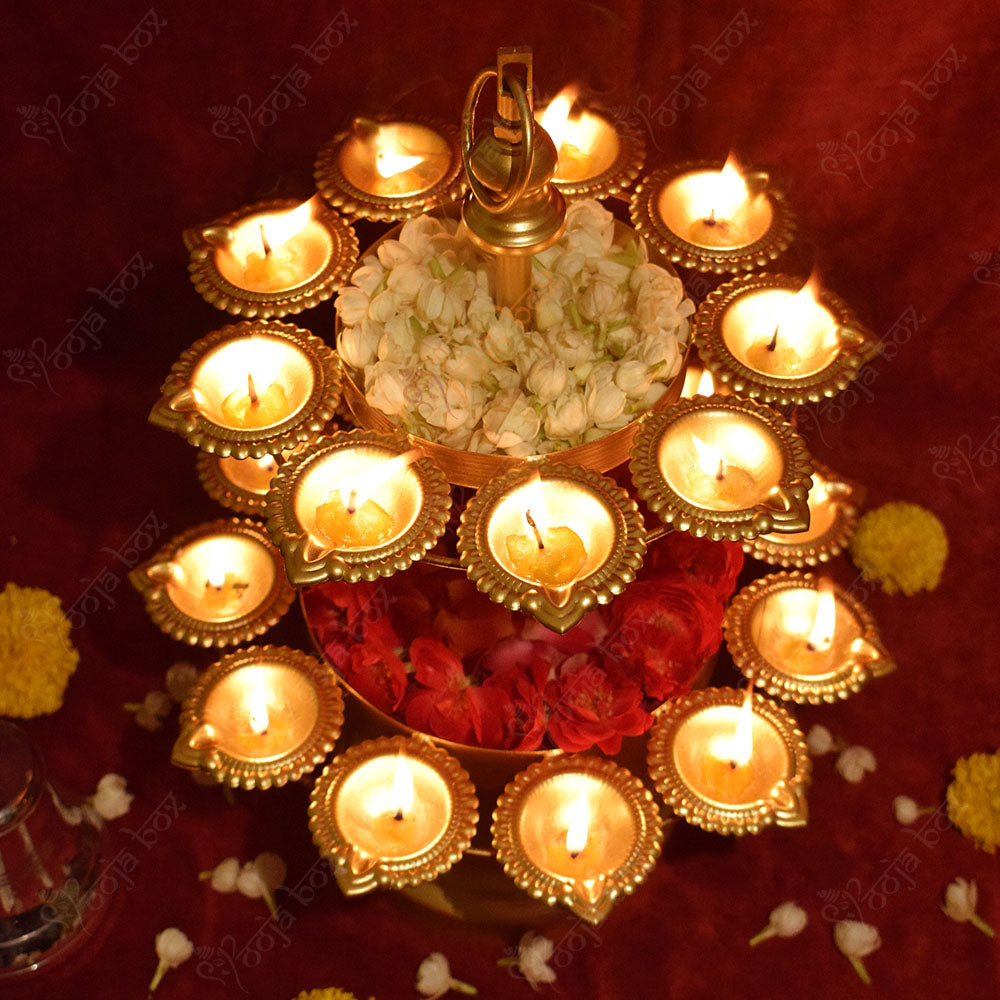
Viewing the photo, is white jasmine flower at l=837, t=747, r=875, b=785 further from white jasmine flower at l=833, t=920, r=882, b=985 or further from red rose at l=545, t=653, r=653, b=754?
red rose at l=545, t=653, r=653, b=754

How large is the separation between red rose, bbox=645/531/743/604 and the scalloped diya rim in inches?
14.0

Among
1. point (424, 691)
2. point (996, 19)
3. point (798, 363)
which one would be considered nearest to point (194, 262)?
point (424, 691)

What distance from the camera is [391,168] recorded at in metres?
1.21

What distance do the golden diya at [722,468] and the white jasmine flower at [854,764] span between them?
428mm

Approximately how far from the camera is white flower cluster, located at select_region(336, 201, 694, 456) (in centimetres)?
102

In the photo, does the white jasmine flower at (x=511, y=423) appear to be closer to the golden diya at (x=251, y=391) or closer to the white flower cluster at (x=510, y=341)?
the white flower cluster at (x=510, y=341)

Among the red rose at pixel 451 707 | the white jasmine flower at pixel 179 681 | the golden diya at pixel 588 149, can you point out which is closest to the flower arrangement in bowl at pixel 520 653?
the red rose at pixel 451 707

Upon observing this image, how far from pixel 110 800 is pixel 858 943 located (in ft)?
2.51

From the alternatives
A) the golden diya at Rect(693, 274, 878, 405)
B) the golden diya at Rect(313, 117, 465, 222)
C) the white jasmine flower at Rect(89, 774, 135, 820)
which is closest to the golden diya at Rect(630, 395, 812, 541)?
the golden diya at Rect(693, 274, 878, 405)

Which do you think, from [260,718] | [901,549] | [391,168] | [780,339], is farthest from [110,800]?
[901,549]

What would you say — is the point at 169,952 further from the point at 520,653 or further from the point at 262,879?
the point at 520,653

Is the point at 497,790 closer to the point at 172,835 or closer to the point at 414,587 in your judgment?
the point at 414,587

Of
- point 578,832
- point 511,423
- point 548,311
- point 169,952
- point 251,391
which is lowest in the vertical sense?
point 169,952

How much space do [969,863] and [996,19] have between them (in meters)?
0.93
